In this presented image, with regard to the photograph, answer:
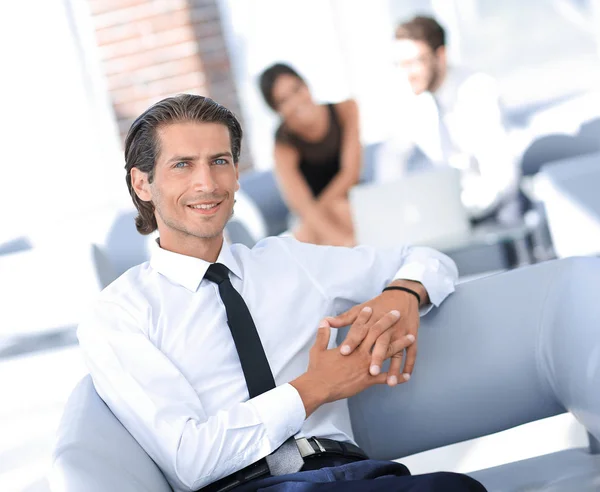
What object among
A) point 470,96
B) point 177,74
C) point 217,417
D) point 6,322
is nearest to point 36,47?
point 177,74

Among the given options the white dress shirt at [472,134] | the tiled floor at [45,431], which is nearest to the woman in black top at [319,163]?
the white dress shirt at [472,134]

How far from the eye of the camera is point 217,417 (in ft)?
A: 4.58

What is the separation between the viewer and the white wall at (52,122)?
5793 millimetres

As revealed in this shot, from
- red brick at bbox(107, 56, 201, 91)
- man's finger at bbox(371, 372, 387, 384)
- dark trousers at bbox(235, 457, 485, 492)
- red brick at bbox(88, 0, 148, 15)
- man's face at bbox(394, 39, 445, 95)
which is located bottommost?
dark trousers at bbox(235, 457, 485, 492)

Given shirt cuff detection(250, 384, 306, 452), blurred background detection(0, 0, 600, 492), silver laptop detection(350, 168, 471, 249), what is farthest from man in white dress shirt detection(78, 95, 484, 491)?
silver laptop detection(350, 168, 471, 249)

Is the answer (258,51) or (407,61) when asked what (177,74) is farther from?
(407,61)

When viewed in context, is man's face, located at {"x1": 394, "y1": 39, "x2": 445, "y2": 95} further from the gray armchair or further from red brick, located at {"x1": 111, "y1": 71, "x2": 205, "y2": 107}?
red brick, located at {"x1": 111, "y1": 71, "x2": 205, "y2": 107}

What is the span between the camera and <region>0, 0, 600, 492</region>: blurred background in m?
3.17

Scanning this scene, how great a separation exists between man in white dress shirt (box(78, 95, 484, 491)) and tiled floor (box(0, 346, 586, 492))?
0.55 meters

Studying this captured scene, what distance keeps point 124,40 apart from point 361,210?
3.32 meters

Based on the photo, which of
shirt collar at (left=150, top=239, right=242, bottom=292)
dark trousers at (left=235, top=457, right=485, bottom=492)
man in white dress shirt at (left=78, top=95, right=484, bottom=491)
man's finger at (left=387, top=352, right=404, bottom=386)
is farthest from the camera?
shirt collar at (left=150, top=239, right=242, bottom=292)

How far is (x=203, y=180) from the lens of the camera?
1630 mm

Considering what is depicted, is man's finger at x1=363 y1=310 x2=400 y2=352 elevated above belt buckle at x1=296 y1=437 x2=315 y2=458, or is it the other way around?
man's finger at x1=363 y1=310 x2=400 y2=352

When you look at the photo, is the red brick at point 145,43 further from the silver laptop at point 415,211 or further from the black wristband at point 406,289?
the black wristband at point 406,289
